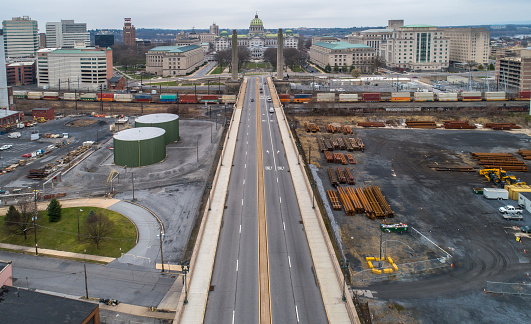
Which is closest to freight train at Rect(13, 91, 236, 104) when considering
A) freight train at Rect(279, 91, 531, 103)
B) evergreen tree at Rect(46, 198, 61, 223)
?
freight train at Rect(279, 91, 531, 103)

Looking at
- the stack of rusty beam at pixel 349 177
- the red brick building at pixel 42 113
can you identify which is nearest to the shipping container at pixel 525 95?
the stack of rusty beam at pixel 349 177

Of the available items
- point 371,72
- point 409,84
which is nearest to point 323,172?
point 409,84

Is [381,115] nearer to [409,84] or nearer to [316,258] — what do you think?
[409,84]

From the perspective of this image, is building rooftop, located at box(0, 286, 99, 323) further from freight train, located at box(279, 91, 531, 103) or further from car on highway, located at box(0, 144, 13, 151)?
freight train, located at box(279, 91, 531, 103)

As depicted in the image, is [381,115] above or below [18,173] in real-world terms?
above

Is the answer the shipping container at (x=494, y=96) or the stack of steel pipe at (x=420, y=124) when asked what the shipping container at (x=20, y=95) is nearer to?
the stack of steel pipe at (x=420, y=124)

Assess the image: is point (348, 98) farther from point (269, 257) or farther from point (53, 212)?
point (269, 257)
